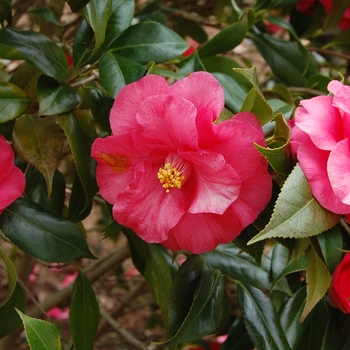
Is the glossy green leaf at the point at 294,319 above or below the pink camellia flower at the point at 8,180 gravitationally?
below

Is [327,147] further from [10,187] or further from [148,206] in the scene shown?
[10,187]

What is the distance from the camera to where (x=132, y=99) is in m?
0.62

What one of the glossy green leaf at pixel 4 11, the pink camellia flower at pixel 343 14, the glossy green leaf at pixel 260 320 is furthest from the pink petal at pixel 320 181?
the pink camellia flower at pixel 343 14

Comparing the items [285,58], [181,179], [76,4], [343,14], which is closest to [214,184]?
[181,179]

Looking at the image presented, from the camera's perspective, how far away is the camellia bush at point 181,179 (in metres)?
0.57

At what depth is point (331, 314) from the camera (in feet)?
2.48

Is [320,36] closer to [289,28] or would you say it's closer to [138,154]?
[289,28]

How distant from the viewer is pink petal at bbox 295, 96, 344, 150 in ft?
1.81

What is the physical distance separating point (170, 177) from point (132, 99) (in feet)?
0.34

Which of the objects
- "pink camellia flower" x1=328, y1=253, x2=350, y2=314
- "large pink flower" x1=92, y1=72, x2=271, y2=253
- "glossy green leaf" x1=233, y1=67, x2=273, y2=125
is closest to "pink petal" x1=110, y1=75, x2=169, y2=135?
"large pink flower" x1=92, y1=72, x2=271, y2=253

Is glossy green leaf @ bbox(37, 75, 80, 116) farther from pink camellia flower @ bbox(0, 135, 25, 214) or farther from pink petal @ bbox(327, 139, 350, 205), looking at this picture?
pink petal @ bbox(327, 139, 350, 205)

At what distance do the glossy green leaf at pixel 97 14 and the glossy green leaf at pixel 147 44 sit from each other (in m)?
0.13

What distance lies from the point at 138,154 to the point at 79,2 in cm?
19

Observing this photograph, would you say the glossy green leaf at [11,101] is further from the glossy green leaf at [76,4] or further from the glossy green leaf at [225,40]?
the glossy green leaf at [225,40]
